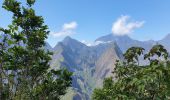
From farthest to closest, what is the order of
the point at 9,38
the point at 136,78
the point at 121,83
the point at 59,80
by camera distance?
1. the point at 59,80
2. the point at 9,38
3. the point at 121,83
4. the point at 136,78

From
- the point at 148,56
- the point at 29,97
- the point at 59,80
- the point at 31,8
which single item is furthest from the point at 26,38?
the point at 148,56

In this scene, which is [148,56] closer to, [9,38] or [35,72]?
[9,38]

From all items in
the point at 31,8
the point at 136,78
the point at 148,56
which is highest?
the point at 31,8

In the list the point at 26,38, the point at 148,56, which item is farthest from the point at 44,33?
the point at 148,56

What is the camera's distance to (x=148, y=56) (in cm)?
866

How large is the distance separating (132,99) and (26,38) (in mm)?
23748

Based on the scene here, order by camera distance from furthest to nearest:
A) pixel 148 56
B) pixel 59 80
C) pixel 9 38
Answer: pixel 59 80 → pixel 9 38 → pixel 148 56

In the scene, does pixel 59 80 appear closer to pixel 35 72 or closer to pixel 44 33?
pixel 35 72

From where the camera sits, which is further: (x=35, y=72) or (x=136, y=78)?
(x=35, y=72)

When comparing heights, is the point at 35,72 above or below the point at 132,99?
above

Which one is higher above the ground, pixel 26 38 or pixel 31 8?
pixel 31 8

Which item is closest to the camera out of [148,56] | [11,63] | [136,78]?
[136,78]

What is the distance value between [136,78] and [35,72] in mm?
29290

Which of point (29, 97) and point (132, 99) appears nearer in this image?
point (132, 99)
